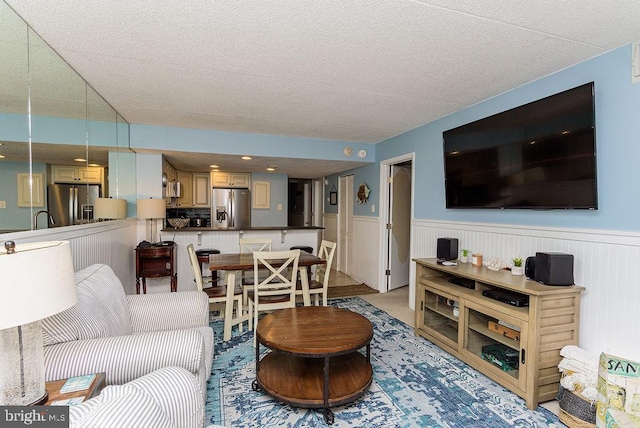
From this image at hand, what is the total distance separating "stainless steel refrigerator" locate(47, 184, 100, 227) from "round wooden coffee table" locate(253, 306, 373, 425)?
160 centimetres

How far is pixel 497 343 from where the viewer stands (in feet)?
8.15

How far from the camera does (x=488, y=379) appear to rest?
7.88 ft

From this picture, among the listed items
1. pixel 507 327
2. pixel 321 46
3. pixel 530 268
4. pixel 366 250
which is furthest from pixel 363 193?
pixel 321 46

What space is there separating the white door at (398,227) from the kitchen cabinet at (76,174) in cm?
377

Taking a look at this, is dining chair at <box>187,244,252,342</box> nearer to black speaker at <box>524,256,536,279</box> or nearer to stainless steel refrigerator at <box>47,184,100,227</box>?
stainless steel refrigerator at <box>47,184,100,227</box>

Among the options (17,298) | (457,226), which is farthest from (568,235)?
(17,298)

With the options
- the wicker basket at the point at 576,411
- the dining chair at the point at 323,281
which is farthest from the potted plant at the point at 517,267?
the dining chair at the point at 323,281

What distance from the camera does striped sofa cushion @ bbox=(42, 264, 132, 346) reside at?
1.42 meters

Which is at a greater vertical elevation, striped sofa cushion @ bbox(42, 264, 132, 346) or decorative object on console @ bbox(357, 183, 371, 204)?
decorative object on console @ bbox(357, 183, 371, 204)

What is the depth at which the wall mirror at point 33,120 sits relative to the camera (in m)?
1.69

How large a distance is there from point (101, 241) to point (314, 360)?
226cm

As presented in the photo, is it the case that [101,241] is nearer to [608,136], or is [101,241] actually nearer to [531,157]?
[531,157]

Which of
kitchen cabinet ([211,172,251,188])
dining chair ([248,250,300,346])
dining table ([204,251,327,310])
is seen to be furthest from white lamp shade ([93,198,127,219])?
kitchen cabinet ([211,172,251,188])

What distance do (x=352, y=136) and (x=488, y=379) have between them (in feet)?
11.0
